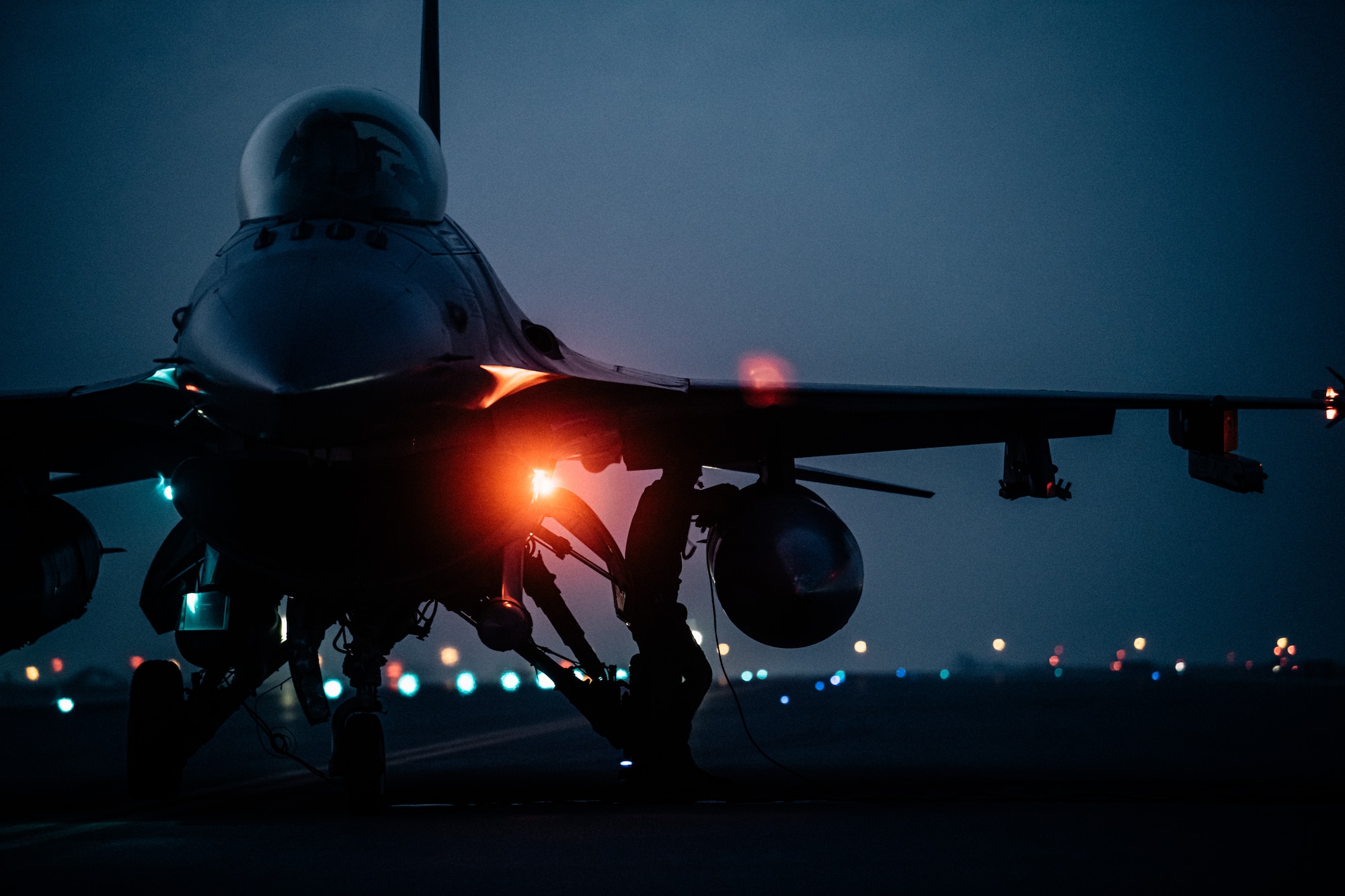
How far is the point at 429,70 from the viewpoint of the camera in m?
14.1

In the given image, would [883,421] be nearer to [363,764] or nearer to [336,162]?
[363,764]

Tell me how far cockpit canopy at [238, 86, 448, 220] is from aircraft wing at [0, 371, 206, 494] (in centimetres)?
134

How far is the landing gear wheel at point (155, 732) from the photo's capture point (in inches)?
427

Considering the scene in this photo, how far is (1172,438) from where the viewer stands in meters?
11.4

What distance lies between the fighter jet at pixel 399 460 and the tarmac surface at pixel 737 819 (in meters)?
1.15

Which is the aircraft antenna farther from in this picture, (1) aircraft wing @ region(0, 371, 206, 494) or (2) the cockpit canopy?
(2) the cockpit canopy

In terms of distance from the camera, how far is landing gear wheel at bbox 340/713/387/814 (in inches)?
352

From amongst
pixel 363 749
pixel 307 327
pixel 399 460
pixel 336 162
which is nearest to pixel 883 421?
pixel 399 460

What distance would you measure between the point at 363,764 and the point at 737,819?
8.68ft

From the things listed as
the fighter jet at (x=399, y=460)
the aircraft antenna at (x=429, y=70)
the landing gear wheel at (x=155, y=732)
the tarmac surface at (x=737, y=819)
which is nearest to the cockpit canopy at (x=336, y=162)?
the fighter jet at (x=399, y=460)

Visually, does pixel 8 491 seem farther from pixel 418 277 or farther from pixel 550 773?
pixel 550 773

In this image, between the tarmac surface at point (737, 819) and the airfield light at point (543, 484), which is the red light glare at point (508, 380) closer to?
the airfield light at point (543, 484)

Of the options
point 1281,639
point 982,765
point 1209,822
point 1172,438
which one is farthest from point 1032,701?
point 1281,639

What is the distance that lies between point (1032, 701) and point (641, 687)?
29.4 m
